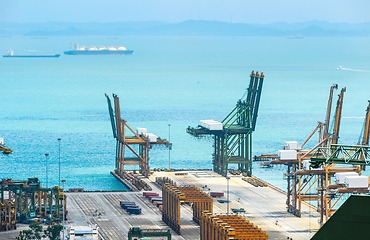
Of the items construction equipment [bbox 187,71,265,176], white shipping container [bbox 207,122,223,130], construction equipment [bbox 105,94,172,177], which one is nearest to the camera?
white shipping container [bbox 207,122,223,130]

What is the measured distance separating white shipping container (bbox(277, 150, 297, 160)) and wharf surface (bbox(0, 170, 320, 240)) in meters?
6.94

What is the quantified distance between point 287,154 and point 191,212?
46.5ft

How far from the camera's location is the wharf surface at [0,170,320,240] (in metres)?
90.6

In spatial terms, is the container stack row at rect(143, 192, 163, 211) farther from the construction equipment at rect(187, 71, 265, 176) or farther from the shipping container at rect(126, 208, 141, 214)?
the construction equipment at rect(187, 71, 265, 176)

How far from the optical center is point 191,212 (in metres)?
101

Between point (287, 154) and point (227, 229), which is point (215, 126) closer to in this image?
point (287, 154)

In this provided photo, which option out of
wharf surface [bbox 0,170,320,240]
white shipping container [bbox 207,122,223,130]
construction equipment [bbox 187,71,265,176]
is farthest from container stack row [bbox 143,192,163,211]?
construction equipment [bbox 187,71,265,176]

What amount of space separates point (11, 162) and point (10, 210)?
224 ft

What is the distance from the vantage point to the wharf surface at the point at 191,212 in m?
90.6

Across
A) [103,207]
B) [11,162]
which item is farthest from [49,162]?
[103,207]

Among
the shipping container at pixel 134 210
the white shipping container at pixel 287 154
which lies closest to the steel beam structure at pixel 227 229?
the shipping container at pixel 134 210

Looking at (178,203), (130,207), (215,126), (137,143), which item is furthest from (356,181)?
(137,143)

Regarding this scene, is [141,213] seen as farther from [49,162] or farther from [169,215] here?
[49,162]

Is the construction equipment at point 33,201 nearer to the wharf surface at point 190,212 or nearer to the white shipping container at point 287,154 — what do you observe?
the wharf surface at point 190,212
